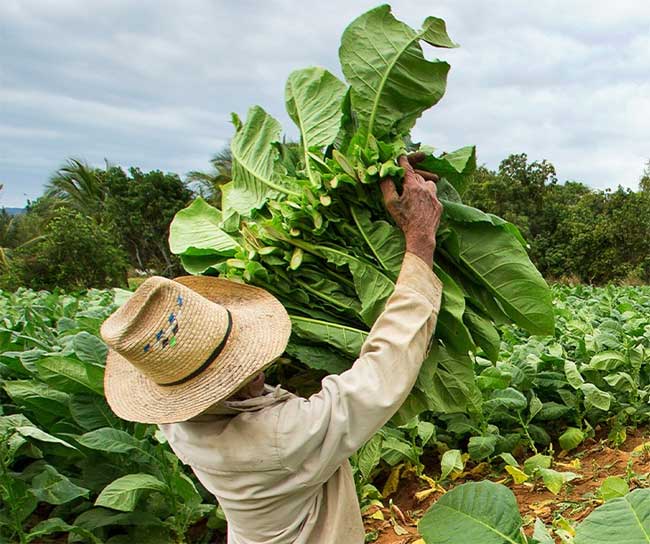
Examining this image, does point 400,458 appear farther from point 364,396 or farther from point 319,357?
point 364,396

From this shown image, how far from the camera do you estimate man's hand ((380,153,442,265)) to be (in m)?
1.57

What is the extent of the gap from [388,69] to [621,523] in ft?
4.10

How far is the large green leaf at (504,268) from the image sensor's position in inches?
66.4

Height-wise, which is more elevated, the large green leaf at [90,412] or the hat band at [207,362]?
the hat band at [207,362]

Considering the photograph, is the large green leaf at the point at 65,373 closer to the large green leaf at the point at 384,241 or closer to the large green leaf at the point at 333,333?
the large green leaf at the point at 333,333

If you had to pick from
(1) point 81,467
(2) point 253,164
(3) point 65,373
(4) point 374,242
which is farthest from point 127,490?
(4) point 374,242

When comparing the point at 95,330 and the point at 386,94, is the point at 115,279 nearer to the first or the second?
the point at 95,330

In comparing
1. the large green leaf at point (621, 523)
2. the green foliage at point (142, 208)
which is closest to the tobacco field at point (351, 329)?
the large green leaf at point (621, 523)

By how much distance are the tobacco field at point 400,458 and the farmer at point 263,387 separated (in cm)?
33

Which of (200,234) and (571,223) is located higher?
(571,223)


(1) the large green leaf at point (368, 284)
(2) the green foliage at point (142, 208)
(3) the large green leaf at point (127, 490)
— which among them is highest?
(2) the green foliage at point (142, 208)

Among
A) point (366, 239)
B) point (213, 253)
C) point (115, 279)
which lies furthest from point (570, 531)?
point (115, 279)

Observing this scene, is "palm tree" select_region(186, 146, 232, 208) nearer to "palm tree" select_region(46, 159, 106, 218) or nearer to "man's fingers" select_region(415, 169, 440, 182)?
"palm tree" select_region(46, 159, 106, 218)

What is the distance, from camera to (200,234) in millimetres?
2215
